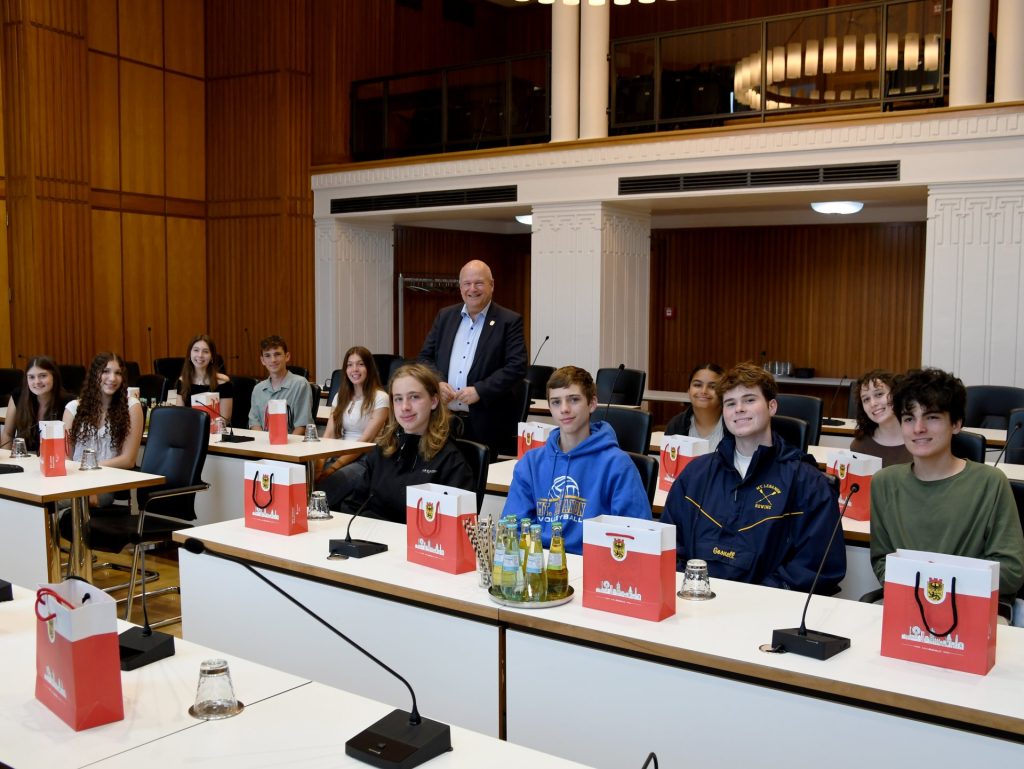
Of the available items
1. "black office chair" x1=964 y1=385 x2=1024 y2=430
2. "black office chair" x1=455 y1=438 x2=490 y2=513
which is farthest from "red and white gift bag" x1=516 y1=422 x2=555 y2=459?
"black office chair" x1=964 y1=385 x2=1024 y2=430

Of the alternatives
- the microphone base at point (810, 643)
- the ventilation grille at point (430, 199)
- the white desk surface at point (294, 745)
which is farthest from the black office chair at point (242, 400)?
the microphone base at point (810, 643)

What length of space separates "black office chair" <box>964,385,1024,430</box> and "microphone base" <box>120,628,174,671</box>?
525 centimetres

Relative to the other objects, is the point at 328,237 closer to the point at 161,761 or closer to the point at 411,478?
the point at 411,478

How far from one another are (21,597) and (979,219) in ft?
22.0

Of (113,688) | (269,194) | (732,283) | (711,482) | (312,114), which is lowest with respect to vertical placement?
(113,688)

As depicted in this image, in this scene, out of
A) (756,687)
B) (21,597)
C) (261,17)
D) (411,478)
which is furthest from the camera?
(261,17)

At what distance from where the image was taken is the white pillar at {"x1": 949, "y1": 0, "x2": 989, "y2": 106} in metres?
6.96

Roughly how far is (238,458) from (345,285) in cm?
560

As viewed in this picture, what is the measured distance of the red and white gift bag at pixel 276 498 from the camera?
10.1 ft

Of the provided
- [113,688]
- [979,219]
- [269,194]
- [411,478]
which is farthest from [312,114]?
[113,688]

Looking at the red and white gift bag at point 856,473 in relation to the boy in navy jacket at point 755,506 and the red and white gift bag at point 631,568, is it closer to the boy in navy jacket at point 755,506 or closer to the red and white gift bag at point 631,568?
the boy in navy jacket at point 755,506

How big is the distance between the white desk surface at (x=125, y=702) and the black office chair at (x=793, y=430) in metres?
2.56

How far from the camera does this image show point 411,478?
349 centimetres

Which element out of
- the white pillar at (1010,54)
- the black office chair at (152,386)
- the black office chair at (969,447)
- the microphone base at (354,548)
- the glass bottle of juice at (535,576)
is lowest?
the microphone base at (354,548)
